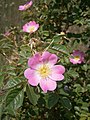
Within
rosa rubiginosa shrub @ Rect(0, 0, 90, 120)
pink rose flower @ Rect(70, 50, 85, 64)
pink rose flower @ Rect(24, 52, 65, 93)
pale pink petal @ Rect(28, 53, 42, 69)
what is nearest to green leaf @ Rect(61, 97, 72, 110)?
rosa rubiginosa shrub @ Rect(0, 0, 90, 120)

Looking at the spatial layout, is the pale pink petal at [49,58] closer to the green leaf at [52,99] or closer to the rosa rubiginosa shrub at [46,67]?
the rosa rubiginosa shrub at [46,67]

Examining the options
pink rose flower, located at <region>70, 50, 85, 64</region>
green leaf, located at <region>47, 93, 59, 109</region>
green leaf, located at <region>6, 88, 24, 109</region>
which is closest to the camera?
green leaf, located at <region>6, 88, 24, 109</region>

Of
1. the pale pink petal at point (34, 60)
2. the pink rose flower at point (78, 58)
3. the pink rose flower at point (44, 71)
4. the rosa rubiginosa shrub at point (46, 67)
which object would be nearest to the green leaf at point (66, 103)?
the rosa rubiginosa shrub at point (46, 67)

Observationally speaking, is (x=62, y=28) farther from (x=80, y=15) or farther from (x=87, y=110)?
(x=87, y=110)

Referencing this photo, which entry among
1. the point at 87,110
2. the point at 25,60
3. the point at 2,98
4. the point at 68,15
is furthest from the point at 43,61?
the point at 68,15

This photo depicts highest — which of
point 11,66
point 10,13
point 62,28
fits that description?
point 11,66

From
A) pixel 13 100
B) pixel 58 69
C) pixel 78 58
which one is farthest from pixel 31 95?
pixel 78 58

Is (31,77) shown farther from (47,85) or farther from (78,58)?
(78,58)

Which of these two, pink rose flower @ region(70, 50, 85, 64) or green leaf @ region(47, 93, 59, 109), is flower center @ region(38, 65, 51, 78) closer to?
green leaf @ region(47, 93, 59, 109)
